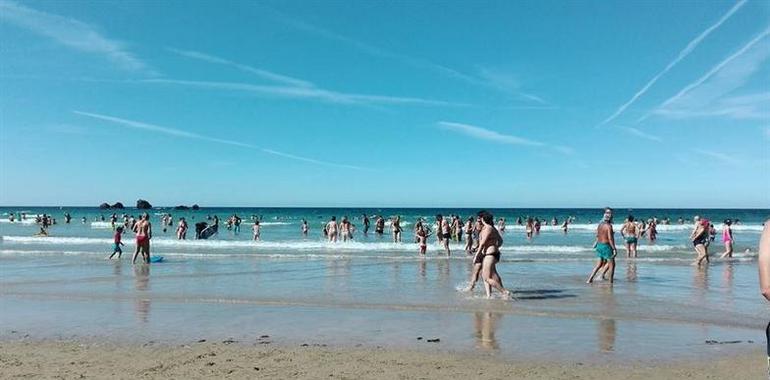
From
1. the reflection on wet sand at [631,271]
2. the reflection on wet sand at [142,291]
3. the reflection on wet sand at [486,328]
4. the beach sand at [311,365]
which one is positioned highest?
the reflection on wet sand at [486,328]

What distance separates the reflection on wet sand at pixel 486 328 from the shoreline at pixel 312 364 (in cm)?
54

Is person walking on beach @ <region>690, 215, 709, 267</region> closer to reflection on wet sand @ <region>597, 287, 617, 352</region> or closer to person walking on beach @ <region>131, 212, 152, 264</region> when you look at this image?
reflection on wet sand @ <region>597, 287, 617, 352</region>

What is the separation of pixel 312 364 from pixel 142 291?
759cm

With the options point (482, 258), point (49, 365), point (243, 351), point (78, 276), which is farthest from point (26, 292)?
point (482, 258)

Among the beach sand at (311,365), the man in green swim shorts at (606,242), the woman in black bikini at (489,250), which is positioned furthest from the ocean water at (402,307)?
the man in green swim shorts at (606,242)

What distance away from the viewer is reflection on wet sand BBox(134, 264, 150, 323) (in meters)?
9.93

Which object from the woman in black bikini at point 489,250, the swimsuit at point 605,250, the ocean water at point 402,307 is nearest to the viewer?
the ocean water at point 402,307

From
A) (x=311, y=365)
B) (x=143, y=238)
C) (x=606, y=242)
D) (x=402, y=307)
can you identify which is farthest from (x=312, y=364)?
(x=143, y=238)

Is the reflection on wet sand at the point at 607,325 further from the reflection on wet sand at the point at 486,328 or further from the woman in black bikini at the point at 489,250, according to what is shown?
the woman in black bikini at the point at 489,250

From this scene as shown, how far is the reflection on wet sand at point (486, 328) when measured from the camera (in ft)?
24.9

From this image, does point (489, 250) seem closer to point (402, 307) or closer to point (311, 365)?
point (402, 307)

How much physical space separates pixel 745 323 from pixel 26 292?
13.9m

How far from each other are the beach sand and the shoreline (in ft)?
0.03

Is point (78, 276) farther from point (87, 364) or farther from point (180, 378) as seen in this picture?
point (180, 378)
